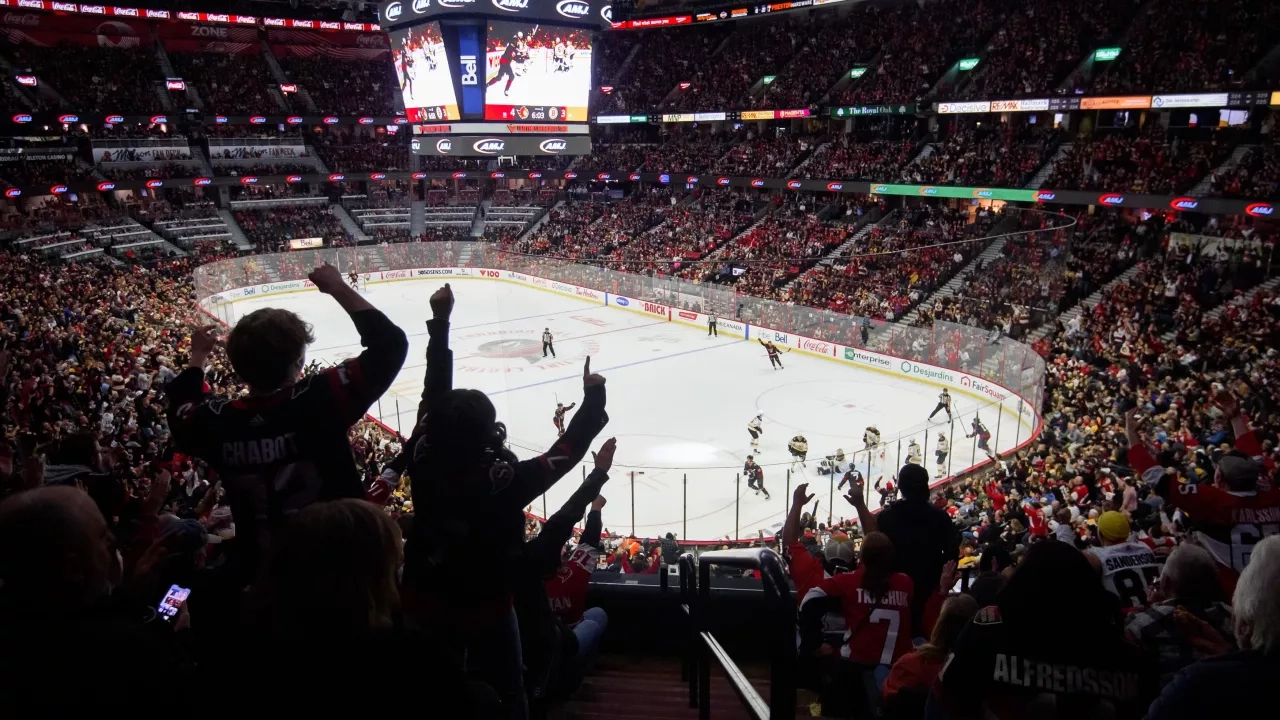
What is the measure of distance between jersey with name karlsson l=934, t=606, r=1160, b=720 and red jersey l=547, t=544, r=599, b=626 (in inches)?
81.5

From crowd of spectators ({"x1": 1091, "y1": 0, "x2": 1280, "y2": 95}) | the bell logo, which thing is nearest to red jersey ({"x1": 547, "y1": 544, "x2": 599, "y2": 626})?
the bell logo

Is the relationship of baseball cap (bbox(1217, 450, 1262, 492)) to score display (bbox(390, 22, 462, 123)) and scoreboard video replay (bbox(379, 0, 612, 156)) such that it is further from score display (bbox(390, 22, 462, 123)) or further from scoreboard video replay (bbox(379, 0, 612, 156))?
score display (bbox(390, 22, 462, 123))

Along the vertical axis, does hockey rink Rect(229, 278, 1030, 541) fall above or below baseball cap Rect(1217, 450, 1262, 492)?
below

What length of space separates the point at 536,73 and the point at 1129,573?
19754 millimetres

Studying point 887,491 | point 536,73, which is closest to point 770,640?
point 887,491

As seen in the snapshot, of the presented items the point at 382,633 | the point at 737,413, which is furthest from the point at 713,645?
the point at 737,413

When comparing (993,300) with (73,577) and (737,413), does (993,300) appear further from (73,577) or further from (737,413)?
(73,577)

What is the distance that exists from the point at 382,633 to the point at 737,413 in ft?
64.9

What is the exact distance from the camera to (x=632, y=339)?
2948 centimetres

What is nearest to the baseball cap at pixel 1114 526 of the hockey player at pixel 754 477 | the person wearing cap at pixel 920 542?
the person wearing cap at pixel 920 542

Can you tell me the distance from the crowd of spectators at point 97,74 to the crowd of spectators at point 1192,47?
47934 mm

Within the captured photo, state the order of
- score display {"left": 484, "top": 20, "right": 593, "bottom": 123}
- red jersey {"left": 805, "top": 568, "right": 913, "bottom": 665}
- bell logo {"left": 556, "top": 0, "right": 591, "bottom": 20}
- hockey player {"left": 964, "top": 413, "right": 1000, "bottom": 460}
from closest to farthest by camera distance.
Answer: red jersey {"left": 805, "top": 568, "right": 913, "bottom": 665}, hockey player {"left": 964, "top": 413, "right": 1000, "bottom": 460}, bell logo {"left": 556, "top": 0, "right": 591, "bottom": 20}, score display {"left": 484, "top": 20, "right": 593, "bottom": 123}

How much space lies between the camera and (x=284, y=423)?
2705mm

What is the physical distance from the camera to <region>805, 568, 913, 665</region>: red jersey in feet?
11.8
